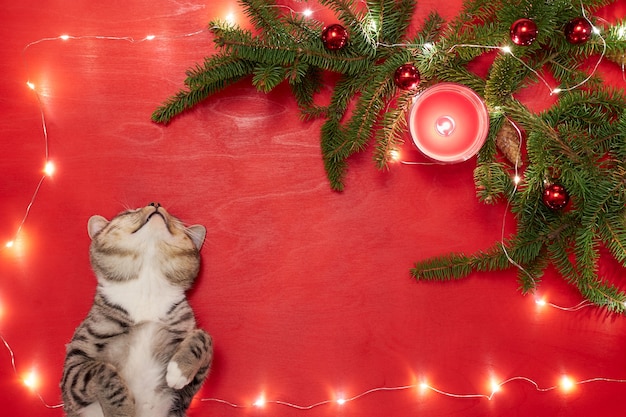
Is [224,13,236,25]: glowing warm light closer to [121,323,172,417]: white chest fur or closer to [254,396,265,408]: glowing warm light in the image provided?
[121,323,172,417]: white chest fur

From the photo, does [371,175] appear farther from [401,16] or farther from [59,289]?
[59,289]

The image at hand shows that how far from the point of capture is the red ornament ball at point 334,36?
3.68 ft

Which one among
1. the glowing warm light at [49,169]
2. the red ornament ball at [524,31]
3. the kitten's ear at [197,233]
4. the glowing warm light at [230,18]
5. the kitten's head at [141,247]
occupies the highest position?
the glowing warm light at [230,18]

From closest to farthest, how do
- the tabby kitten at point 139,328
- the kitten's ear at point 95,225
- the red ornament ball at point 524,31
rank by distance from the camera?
1. the red ornament ball at point 524,31
2. the tabby kitten at point 139,328
3. the kitten's ear at point 95,225

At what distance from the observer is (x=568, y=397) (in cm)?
134

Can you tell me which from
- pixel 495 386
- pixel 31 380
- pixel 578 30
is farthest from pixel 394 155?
pixel 31 380

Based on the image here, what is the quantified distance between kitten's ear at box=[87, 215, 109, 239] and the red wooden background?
0.05 m

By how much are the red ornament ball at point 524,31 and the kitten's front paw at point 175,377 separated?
100 centimetres

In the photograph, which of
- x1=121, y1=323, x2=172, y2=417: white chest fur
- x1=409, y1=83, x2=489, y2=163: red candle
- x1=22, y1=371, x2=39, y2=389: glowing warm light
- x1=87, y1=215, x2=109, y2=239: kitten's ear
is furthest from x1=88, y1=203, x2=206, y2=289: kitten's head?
x1=409, y1=83, x2=489, y2=163: red candle

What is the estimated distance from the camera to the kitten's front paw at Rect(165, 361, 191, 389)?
1132 mm

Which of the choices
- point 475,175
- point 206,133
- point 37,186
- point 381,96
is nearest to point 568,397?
point 475,175

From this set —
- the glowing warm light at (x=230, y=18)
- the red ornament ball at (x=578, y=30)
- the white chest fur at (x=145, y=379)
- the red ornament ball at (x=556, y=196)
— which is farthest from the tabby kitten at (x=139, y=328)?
the red ornament ball at (x=578, y=30)

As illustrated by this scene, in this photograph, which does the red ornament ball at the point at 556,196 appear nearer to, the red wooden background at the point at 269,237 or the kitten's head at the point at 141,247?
the red wooden background at the point at 269,237

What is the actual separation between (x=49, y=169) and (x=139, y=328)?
49 centimetres
